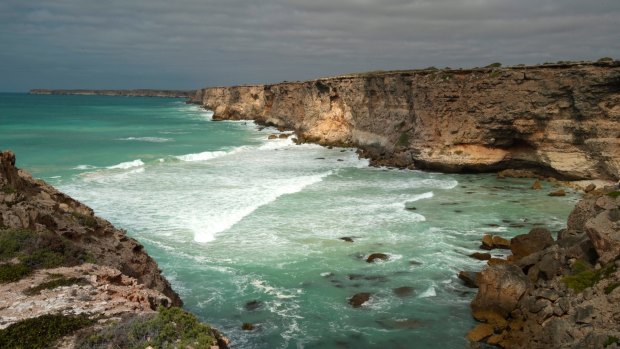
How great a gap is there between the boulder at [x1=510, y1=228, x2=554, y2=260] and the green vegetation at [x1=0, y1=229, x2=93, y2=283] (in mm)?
14241

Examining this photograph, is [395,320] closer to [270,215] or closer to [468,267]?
[468,267]

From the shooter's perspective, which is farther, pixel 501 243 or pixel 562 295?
pixel 501 243

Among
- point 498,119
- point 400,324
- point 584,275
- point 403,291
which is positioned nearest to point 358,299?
point 403,291

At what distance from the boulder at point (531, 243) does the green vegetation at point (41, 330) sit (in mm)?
14831

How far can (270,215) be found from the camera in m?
25.0

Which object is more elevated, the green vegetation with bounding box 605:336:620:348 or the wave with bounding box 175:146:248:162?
the green vegetation with bounding box 605:336:620:348

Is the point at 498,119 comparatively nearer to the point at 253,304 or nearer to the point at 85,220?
the point at 253,304

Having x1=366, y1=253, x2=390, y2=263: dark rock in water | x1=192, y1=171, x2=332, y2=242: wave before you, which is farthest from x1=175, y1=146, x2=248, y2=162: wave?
x1=366, y1=253, x2=390, y2=263: dark rock in water

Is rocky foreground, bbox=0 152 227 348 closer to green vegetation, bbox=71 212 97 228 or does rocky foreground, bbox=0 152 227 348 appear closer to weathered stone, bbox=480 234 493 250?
green vegetation, bbox=71 212 97 228

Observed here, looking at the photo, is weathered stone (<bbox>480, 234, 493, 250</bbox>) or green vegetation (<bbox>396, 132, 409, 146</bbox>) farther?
green vegetation (<bbox>396, 132, 409, 146</bbox>)

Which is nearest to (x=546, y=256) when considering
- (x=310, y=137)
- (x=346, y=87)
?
(x=346, y=87)

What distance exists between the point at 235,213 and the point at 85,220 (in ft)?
40.8

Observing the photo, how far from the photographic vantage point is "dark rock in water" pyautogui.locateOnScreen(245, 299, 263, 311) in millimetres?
14883

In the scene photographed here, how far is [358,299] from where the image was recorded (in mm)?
15281
